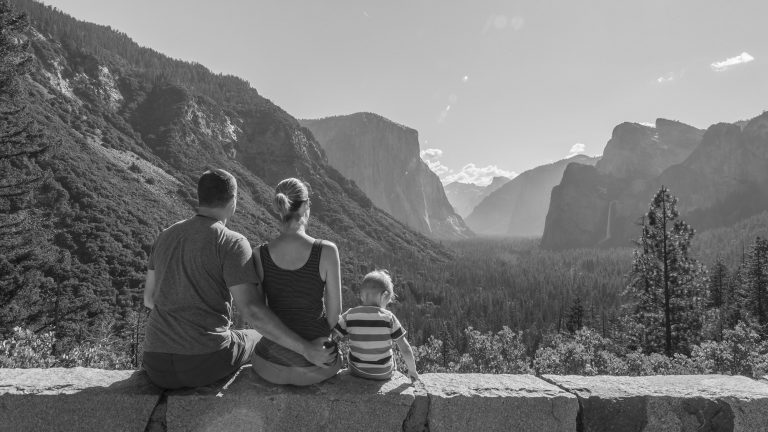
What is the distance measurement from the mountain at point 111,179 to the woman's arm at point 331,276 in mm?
18813

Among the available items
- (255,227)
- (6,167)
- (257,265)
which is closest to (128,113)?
(255,227)

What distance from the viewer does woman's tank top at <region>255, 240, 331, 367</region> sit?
3.82m

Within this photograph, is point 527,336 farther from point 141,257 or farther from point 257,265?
point 257,265

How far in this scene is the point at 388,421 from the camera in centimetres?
356

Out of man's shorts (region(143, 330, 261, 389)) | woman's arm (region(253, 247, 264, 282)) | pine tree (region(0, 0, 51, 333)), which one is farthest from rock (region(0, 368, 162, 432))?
pine tree (region(0, 0, 51, 333))

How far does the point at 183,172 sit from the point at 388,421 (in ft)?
532

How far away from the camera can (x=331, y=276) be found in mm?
3859

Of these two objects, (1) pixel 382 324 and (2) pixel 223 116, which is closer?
(1) pixel 382 324

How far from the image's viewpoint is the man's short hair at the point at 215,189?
12.8 feet

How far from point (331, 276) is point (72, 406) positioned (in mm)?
2301

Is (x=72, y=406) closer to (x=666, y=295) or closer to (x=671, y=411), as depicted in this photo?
(x=671, y=411)

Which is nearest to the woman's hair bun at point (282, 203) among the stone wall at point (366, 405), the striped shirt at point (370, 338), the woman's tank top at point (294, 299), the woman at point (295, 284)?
the woman at point (295, 284)

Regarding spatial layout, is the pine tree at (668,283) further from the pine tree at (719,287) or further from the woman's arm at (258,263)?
the pine tree at (719,287)

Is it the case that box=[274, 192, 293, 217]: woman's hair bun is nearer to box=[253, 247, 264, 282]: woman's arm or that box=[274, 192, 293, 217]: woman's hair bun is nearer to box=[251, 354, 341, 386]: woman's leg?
box=[253, 247, 264, 282]: woman's arm
